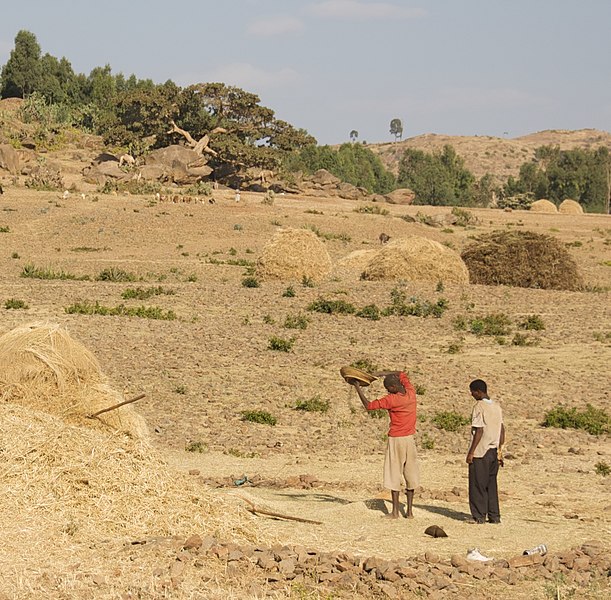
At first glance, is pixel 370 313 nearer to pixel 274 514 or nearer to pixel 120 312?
pixel 120 312

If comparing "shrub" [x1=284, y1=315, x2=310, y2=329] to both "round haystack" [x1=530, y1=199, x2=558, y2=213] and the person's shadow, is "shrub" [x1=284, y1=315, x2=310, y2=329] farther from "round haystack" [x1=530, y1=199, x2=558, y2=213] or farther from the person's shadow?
"round haystack" [x1=530, y1=199, x2=558, y2=213]

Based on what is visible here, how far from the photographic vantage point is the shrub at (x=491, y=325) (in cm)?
1948

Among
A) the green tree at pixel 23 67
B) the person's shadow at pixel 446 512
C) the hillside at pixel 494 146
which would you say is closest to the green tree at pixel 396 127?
the hillside at pixel 494 146

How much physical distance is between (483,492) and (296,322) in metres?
10.6

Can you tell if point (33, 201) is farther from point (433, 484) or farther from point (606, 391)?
point (433, 484)

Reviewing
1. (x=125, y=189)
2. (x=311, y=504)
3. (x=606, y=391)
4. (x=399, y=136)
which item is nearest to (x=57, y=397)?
(x=311, y=504)

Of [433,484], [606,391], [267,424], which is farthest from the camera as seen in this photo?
[606,391]

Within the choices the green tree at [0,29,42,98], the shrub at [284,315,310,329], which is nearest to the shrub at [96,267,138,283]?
the shrub at [284,315,310,329]

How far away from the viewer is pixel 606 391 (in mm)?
15641

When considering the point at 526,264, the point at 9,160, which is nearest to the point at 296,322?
the point at 526,264

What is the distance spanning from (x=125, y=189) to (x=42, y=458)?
126ft

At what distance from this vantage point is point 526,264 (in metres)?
26.4

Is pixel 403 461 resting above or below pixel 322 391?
above

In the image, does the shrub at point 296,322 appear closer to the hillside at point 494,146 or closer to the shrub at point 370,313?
the shrub at point 370,313
